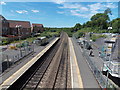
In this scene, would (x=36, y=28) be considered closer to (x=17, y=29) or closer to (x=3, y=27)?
(x=17, y=29)

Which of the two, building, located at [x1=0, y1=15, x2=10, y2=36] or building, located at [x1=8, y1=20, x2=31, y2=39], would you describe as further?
building, located at [x1=8, y1=20, x2=31, y2=39]

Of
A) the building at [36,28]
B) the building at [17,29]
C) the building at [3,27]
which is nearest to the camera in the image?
the building at [3,27]

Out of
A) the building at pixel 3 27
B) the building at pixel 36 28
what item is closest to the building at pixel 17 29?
the building at pixel 3 27

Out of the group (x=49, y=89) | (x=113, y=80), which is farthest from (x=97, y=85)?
(x=49, y=89)

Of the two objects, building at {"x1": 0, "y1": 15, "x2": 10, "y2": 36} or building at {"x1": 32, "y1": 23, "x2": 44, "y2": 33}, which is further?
building at {"x1": 32, "y1": 23, "x2": 44, "y2": 33}

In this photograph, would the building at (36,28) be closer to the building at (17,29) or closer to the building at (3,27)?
the building at (17,29)

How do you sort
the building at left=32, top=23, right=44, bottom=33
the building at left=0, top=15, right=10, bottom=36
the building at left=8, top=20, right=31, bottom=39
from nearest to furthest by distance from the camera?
the building at left=0, top=15, right=10, bottom=36 → the building at left=8, top=20, right=31, bottom=39 → the building at left=32, top=23, right=44, bottom=33

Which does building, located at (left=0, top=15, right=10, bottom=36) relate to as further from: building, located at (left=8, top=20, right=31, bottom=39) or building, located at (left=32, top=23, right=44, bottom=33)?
building, located at (left=32, top=23, right=44, bottom=33)

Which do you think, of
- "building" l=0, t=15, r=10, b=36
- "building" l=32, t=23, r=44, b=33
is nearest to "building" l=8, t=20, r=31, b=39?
"building" l=0, t=15, r=10, b=36

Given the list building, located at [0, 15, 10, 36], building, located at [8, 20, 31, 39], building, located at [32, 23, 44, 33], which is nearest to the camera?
building, located at [0, 15, 10, 36]

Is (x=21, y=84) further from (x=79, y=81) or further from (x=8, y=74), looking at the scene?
(x=79, y=81)

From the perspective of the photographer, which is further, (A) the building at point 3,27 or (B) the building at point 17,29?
(B) the building at point 17,29

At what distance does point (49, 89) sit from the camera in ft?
32.6

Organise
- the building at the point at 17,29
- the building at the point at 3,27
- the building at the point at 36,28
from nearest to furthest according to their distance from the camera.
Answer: the building at the point at 3,27, the building at the point at 17,29, the building at the point at 36,28
